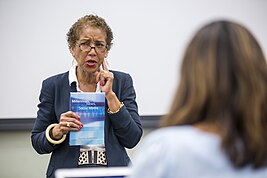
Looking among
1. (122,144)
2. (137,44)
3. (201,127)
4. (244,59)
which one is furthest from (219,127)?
(137,44)

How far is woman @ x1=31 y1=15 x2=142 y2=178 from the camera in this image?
6.66 feet

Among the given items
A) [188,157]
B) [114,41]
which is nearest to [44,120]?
A: [114,41]

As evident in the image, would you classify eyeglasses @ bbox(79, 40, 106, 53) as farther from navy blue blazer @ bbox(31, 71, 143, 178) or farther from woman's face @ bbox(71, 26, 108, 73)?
navy blue blazer @ bbox(31, 71, 143, 178)

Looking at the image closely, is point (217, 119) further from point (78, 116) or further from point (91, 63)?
point (91, 63)

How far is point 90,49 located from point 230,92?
A: 1250 mm

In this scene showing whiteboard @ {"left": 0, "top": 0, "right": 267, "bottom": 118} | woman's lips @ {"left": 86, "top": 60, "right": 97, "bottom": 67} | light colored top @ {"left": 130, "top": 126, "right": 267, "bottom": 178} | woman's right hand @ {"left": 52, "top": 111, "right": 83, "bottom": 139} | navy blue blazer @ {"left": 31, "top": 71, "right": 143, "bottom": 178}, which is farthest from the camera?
whiteboard @ {"left": 0, "top": 0, "right": 267, "bottom": 118}

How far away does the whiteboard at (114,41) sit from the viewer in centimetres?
303

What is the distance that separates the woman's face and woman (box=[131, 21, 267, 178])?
3.81ft

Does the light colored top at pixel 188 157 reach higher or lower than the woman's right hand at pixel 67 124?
higher

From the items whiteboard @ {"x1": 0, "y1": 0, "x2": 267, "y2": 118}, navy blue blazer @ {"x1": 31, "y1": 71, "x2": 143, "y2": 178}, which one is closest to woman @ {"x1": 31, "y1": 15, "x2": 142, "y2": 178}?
navy blue blazer @ {"x1": 31, "y1": 71, "x2": 143, "y2": 178}

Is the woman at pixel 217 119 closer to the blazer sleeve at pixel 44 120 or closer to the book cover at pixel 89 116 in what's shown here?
the book cover at pixel 89 116

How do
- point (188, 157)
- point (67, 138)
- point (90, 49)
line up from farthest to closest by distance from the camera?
point (90, 49) < point (67, 138) < point (188, 157)

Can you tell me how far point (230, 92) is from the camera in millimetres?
1000

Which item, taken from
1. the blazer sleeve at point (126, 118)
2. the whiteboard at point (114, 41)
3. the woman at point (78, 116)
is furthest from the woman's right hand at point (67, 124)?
the whiteboard at point (114, 41)
